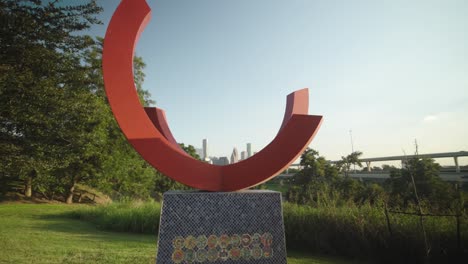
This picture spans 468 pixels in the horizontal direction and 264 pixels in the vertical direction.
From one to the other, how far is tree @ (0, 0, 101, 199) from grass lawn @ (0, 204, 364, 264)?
2.86 metres

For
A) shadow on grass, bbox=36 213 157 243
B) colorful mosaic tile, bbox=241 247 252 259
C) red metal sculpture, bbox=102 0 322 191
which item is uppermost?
red metal sculpture, bbox=102 0 322 191

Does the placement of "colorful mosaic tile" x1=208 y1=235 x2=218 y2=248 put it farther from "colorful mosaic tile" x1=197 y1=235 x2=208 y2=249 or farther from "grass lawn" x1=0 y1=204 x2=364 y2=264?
"grass lawn" x1=0 y1=204 x2=364 y2=264

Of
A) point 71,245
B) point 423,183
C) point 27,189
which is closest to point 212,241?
point 71,245

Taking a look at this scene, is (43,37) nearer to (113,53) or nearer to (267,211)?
(113,53)

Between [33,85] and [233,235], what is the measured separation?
11570 millimetres

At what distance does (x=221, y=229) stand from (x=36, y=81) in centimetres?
1151

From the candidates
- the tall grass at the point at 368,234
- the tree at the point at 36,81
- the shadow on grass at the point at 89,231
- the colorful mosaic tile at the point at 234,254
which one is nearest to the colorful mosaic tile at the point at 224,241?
the colorful mosaic tile at the point at 234,254

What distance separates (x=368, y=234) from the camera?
286 inches

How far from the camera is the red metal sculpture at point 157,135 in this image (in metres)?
4.21

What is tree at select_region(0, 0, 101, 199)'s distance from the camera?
1097 cm

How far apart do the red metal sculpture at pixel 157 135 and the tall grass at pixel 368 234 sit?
4374 millimetres

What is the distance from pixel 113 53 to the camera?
4227 millimetres

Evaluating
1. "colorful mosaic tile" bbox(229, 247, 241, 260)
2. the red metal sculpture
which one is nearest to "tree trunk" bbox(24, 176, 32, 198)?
the red metal sculpture

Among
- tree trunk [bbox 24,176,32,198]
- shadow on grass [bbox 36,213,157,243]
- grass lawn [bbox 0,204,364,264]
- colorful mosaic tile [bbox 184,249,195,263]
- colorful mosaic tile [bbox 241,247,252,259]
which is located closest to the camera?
colorful mosaic tile [bbox 184,249,195,263]
